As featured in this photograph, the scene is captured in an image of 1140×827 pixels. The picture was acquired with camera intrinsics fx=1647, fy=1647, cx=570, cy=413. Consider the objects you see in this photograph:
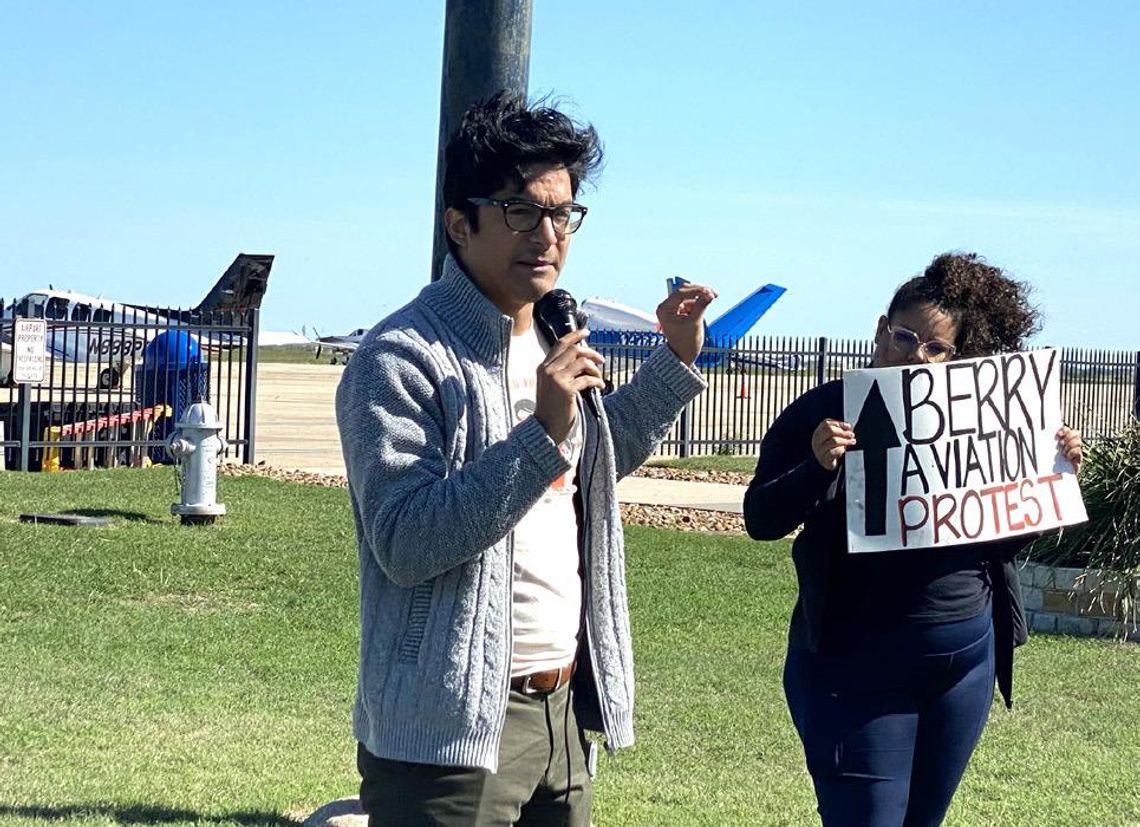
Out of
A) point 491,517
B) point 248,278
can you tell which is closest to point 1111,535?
point 491,517

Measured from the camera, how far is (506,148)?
3041 mm

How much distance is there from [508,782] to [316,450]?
23.1 m

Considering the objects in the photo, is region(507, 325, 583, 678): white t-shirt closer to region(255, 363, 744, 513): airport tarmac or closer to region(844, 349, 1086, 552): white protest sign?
region(844, 349, 1086, 552): white protest sign

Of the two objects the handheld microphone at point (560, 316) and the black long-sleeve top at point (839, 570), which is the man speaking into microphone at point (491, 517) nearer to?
the handheld microphone at point (560, 316)

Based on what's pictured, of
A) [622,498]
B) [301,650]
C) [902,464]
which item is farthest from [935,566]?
[622,498]

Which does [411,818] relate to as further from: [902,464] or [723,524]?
[723,524]

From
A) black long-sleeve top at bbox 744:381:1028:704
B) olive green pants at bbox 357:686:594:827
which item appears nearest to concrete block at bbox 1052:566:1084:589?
black long-sleeve top at bbox 744:381:1028:704

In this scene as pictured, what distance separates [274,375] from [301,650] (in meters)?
54.4

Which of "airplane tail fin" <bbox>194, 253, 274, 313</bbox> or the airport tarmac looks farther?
"airplane tail fin" <bbox>194, 253, 274, 313</bbox>

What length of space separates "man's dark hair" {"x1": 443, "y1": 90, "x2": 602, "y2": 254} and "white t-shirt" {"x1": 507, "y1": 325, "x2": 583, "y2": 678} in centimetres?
31

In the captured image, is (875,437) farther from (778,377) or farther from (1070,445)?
(778,377)

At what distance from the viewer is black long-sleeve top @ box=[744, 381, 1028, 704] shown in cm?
391

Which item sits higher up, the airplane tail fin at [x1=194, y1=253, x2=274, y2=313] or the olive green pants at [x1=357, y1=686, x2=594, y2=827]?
the airplane tail fin at [x1=194, y1=253, x2=274, y2=313]

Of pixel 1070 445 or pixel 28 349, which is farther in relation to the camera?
pixel 28 349
